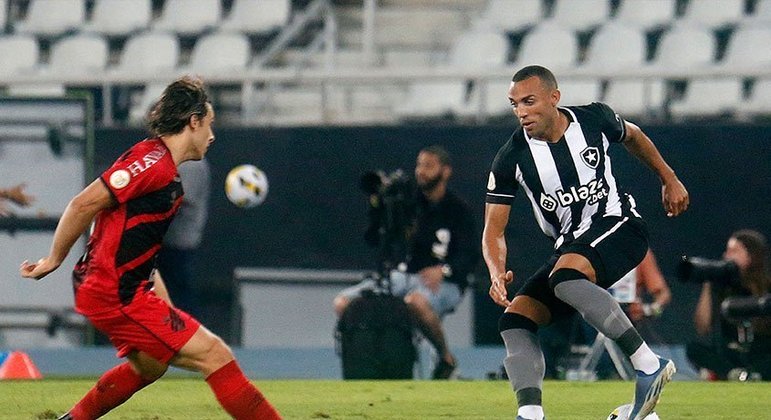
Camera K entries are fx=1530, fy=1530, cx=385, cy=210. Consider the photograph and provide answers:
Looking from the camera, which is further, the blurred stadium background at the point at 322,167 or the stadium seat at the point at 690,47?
the stadium seat at the point at 690,47

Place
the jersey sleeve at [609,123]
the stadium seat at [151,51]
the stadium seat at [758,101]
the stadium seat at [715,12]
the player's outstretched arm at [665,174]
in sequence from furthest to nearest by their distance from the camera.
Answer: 1. the stadium seat at [151,51]
2. the stadium seat at [715,12]
3. the stadium seat at [758,101]
4. the player's outstretched arm at [665,174]
5. the jersey sleeve at [609,123]

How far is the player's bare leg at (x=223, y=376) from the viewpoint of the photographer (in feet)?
19.2

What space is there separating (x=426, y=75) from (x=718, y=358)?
153 inches

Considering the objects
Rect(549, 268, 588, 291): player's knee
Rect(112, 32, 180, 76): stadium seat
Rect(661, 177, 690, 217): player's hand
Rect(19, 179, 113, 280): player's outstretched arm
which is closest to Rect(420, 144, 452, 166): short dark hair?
Rect(112, 32, 180, 76): stadium seat

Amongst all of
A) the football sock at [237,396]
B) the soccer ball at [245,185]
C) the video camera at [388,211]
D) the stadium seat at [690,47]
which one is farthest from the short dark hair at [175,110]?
the stadium seat at [690,47]

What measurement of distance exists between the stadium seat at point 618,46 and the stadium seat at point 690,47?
0.79ft

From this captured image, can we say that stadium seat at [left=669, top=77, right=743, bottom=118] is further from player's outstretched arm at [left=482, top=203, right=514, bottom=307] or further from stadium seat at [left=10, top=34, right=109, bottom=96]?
player's outstretched arm at [left=482, top=203, right=514, bottom=307]

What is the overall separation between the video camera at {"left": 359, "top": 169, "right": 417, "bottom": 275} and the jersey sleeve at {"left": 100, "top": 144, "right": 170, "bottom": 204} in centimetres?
604

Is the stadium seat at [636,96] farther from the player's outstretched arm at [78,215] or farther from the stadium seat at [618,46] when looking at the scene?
the player's outstretched arm at [78,215]

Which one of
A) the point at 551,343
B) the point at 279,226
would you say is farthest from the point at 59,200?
the point at 551,343

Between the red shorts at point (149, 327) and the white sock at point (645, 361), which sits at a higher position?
the red shorts at point (149, 327)

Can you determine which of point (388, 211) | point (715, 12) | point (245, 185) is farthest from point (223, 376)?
point (715, 12)

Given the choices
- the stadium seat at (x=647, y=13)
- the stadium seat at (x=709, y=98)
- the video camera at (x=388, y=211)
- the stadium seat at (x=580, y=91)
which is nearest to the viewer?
the video camera at (x=388, y=211)

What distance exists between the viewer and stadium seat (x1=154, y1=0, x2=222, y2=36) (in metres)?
17.0
